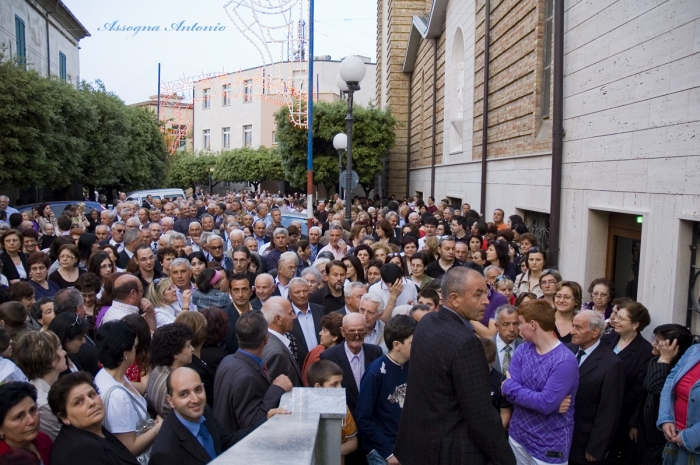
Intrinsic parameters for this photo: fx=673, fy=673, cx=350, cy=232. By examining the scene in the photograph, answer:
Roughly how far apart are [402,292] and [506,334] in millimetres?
1933

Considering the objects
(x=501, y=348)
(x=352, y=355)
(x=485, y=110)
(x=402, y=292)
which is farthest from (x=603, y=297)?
(x=485, y=110)

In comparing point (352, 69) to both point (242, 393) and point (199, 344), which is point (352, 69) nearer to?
point (199, 344)

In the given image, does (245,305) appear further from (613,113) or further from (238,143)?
(238,143)

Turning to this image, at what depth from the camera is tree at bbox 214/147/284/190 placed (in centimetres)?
4825

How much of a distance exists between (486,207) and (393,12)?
56.4 ft

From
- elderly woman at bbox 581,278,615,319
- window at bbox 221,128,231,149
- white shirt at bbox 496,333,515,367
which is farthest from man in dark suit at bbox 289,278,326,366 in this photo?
window at bbox 221,128,231,149

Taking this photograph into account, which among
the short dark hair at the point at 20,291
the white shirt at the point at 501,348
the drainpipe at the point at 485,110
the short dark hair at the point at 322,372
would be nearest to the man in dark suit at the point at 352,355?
the short dark hair at the point at 322,372

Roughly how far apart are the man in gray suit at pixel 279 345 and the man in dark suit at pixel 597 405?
6.68 feet

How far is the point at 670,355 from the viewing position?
16.3ft

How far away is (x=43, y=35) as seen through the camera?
29.6 metres

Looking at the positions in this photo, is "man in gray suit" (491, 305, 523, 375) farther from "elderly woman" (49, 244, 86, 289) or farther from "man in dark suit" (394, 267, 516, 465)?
"elderly woman" (49, 244, 86, 289)

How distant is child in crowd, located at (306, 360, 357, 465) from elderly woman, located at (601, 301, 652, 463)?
2.11 metres

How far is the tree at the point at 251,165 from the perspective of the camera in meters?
48.2

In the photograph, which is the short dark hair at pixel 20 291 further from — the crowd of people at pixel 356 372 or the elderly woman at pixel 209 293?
the elderly woman at pixel 209 293
